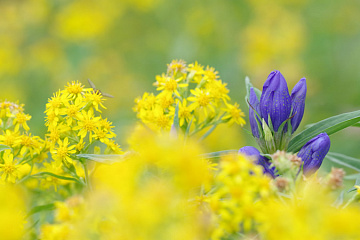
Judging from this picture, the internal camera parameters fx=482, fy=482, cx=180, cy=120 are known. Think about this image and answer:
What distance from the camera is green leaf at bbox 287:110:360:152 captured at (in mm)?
894

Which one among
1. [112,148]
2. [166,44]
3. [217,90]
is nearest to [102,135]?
[112,148]

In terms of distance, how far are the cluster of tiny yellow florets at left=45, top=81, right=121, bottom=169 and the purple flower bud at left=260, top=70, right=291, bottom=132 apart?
0.31m

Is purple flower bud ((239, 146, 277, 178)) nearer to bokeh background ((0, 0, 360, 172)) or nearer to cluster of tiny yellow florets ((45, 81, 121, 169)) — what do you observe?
cluster of tiny yellow florets ((45, 81, 121, 169))

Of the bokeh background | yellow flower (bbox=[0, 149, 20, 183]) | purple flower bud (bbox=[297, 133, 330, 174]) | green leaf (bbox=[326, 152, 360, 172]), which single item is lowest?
purple flower bud (bbox=[297, 133, 330, 174])

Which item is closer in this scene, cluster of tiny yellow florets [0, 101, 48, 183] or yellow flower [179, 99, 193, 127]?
cluster of tiny yellow florets [0, 101, 48, 183]

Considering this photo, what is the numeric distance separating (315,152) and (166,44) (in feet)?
7.88

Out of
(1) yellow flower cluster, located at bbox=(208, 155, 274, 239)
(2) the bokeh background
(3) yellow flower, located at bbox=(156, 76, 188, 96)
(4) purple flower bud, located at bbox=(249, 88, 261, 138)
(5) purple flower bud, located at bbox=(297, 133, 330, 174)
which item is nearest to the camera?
(1) yellow flower cluster, located at bbox=(208, 155, 274, 239)

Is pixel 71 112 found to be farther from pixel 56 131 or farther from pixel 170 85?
pixel 170 85

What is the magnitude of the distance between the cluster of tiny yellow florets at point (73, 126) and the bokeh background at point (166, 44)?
1.56m

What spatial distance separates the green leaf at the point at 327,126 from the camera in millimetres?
894

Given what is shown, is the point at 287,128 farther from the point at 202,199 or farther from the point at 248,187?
the point at 248,187

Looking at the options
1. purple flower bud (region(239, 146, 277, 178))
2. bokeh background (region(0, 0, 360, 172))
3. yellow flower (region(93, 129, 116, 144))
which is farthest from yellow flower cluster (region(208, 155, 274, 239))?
bokeh background (region(0, 0, 360, 172))

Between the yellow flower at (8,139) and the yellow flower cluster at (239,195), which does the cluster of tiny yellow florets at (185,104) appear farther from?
the yellow flower cluster at (239,195)

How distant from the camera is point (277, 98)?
912 millimetres
